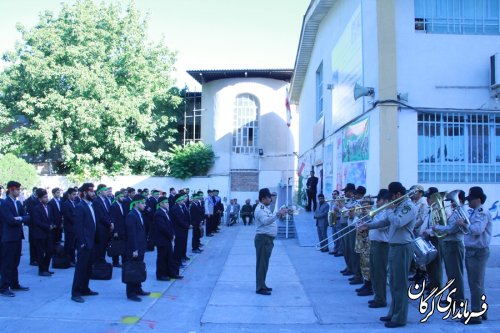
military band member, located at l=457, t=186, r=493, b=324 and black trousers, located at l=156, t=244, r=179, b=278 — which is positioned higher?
military band member, located at l=457, t=186, r=493, b=324

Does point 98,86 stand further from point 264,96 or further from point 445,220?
point 445,220

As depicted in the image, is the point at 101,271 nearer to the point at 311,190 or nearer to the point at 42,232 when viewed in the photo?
the point at 42,232

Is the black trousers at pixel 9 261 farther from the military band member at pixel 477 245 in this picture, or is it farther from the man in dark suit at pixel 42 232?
the military band member at pixel 477 245

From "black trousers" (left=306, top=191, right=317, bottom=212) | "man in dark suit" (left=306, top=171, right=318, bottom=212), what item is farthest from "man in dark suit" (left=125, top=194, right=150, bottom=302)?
"black trousers" (left=306, top=191, right=317, bottom=212)

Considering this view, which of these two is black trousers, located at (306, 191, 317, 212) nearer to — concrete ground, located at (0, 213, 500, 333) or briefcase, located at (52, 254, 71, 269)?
concrete ground, located at (0, 213, 500, 333)

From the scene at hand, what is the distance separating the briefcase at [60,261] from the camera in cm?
1107

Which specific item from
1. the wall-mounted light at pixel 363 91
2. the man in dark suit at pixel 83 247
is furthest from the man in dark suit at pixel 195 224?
the man in dark suit at pixel 83 247

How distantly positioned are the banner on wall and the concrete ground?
13.4ft

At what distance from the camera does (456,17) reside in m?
13.3

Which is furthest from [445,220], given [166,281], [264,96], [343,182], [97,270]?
[264,96]

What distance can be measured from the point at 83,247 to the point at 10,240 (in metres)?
1.41

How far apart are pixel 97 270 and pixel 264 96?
2447 centimetres

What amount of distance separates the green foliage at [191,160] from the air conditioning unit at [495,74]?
68.9 ft

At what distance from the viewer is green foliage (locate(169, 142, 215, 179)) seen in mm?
30922
